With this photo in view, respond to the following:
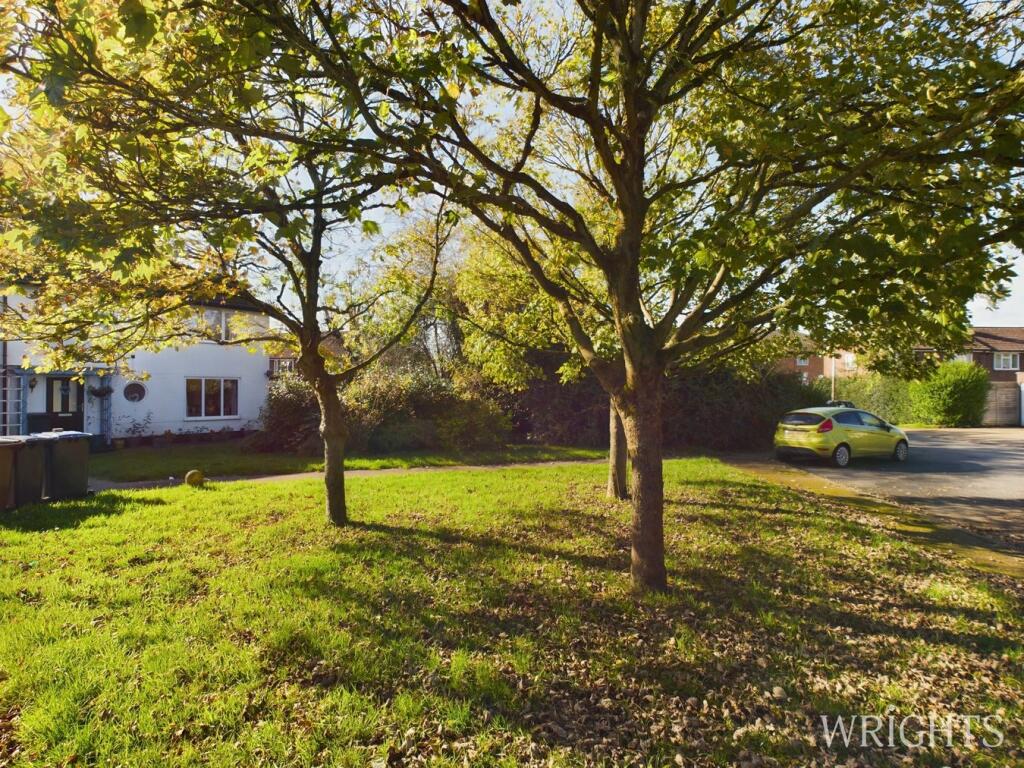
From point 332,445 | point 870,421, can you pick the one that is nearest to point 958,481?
point 870,421

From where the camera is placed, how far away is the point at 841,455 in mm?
15070

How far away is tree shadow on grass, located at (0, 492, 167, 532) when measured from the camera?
7695 mm

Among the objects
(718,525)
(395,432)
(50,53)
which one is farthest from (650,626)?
(395,432)

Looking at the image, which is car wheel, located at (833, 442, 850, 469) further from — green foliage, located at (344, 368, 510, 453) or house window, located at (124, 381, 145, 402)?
house window, located at (124, 381, 145, 402)

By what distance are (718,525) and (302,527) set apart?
231 inches

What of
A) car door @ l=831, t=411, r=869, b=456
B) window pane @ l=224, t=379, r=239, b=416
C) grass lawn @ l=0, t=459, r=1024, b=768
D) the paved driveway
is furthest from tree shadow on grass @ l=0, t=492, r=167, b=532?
car door @ l=831, t=411, r=869, b=456

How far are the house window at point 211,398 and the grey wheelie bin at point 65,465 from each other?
10.7m

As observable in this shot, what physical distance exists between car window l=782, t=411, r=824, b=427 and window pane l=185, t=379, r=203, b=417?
61.8ft

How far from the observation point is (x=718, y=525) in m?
8.29

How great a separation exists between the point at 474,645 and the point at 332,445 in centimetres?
427

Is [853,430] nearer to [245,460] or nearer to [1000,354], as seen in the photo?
[245,460]

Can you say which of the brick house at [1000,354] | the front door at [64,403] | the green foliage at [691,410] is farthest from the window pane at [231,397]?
the brick house at [1000,354]

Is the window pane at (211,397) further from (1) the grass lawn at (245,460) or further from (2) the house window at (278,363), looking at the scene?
(1) the grass lawn at (245,460)

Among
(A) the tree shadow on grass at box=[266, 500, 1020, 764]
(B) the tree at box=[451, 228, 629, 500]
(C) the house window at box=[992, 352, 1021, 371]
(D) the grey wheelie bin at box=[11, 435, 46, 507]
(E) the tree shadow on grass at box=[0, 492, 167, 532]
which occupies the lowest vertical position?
(A) the tree shadow on grass at box=[266, 500, 1020, 764]
